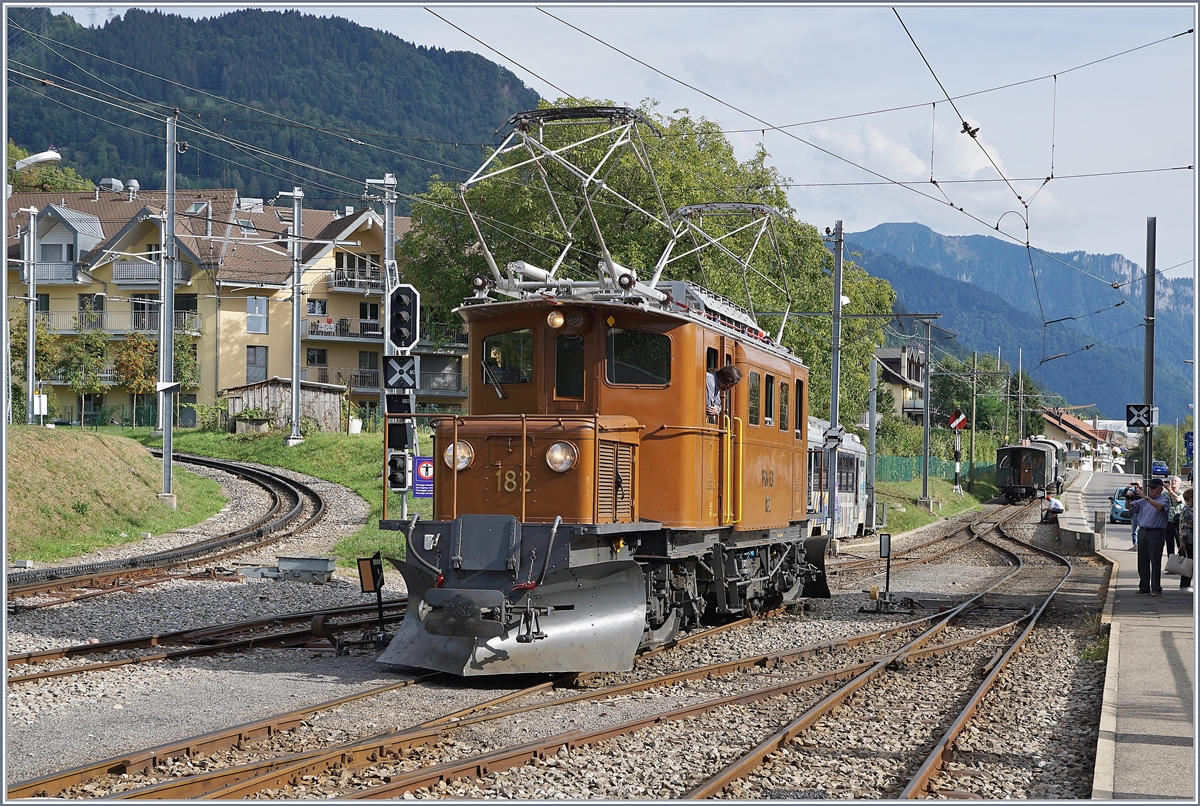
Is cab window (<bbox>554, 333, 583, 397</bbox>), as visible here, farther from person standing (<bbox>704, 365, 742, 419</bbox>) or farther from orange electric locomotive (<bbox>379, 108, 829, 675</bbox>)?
person standing (<bbox>704, 365, 742, 419</bbox>)

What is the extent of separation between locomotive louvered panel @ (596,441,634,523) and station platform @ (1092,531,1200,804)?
14.4 feet

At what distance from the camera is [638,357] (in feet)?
36.8

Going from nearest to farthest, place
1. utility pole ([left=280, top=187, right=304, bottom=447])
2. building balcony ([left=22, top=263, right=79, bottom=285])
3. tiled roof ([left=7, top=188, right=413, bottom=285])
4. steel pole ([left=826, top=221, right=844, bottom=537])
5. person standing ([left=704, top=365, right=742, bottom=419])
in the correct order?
1. person standing ([left=704, top=365, right=742, bottom=419])
2. steel pole ([left=826, top=221, right=844, bottom=537])
3. utility pole ([left=280, top=187, right=304, bottom=447])
4. tiled roof ([left=7, top=188, right=413, bottom=285])
5. building balcony ([left=22, top=263, right=79, bottom=285])

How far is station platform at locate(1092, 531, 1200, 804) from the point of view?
7062mm

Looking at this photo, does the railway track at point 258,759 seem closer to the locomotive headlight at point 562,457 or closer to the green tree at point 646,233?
the locomotive headlight at point 562,457

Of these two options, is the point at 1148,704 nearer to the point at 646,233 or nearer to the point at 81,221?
the point at 646,233

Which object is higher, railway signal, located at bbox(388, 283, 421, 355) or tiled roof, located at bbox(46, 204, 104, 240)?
tiled roof, located at bbox(46, 204, 104, 240)

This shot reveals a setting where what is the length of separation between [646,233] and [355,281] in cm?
2779

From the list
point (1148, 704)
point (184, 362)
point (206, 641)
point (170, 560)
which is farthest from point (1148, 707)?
point (184, 362)

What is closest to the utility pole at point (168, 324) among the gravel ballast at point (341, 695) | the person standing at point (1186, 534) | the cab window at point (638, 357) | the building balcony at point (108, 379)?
the gravel ballast at point (341, 695)

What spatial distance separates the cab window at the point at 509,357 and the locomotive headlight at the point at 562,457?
1.29 m

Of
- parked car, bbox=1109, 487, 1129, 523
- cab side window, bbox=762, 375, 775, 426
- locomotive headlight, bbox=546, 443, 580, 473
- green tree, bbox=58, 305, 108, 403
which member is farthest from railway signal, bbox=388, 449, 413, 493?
→ green tree, bbox=58, 305, 108, 403

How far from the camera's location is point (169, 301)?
26906 millimetres

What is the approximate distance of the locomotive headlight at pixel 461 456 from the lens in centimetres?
1060
